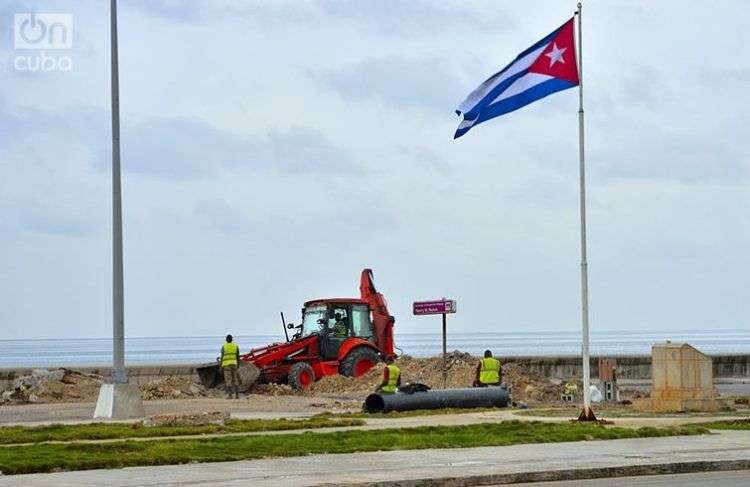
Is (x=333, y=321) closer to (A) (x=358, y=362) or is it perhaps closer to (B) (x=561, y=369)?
(A) (x=358, y=362)

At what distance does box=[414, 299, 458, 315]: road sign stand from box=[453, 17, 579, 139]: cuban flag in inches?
429

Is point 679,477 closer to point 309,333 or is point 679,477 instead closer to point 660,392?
point 660,392

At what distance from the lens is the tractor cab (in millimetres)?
44875

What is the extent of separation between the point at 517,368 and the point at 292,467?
92.3ft

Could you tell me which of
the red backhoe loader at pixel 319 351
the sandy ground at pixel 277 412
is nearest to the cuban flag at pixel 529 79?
the sandy ground at pixel 277 412

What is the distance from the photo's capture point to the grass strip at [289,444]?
20.2 m

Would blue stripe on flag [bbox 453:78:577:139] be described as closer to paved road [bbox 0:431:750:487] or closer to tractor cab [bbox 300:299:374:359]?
paved road [bbox 0:431:750:487]

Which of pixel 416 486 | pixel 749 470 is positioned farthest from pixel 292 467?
pixel 749 470

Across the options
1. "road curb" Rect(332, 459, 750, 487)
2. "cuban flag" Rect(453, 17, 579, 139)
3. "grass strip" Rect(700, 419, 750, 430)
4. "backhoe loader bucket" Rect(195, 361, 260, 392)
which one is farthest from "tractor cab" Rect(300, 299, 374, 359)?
"road curb" Rect(332, 459, 750, 487)

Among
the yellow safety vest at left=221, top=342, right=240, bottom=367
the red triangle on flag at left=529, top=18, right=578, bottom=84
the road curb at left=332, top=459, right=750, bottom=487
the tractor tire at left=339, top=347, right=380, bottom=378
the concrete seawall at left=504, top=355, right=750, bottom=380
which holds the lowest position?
the concrete seawall at left=504, top=355, right=750, bottom=380

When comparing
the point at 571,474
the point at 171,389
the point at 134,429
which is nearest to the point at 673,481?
the point at 571,474

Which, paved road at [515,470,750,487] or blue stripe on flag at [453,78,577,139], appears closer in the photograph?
paved road at [515,470,750,487]

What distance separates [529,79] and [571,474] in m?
9.67

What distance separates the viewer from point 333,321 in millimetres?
44969
